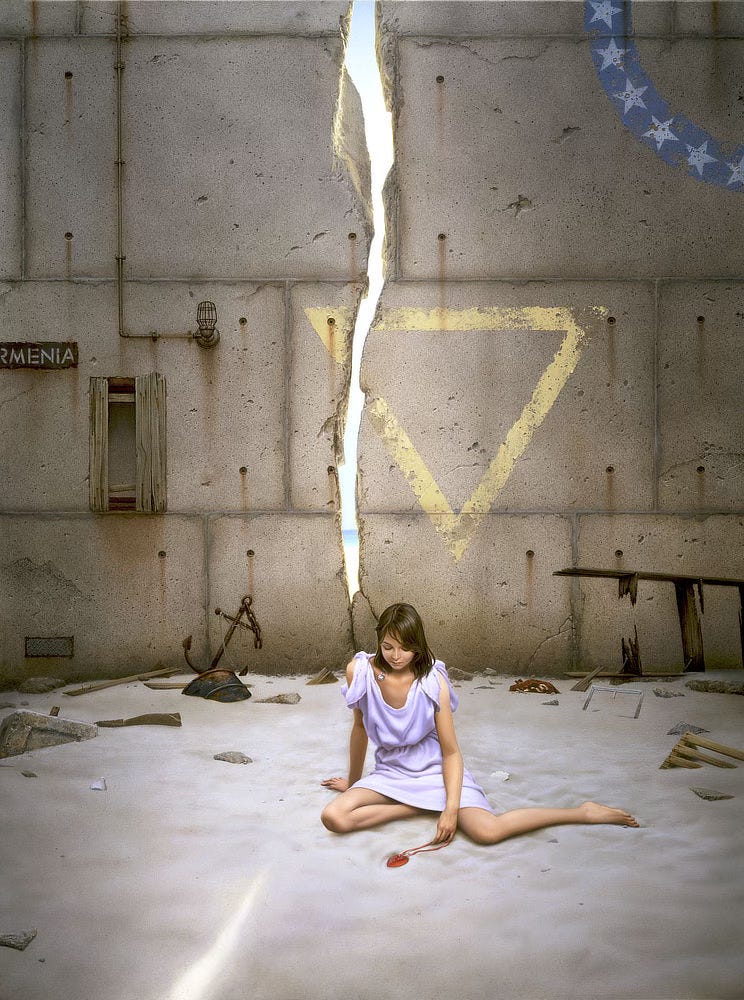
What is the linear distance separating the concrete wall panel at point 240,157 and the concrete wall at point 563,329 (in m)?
0.47

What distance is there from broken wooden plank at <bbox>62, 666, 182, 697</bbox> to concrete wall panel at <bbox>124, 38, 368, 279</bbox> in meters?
2.61

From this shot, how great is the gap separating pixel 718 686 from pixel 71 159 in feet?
17.4

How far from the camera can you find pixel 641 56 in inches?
226

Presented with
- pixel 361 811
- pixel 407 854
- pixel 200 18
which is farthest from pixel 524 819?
pixel 200 18

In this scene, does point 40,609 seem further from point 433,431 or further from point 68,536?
point 433,431

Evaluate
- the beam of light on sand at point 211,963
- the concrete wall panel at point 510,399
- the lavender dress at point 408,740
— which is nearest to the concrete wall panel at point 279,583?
the concrete wall panel at point 510,399

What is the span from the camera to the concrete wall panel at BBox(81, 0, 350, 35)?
579cm

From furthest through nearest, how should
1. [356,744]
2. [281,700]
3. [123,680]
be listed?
[123,680] → [281,700] → [356,744]

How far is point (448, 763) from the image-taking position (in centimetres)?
318

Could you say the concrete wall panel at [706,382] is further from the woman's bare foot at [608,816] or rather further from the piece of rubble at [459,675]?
the woman's bare foot at [608,816]

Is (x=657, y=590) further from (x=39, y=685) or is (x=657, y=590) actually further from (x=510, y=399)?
(x=39, y=685)

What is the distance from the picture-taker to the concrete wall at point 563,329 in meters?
5.72

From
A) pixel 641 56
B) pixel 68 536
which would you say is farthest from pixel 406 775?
pixel 641 56

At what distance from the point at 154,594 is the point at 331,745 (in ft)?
6.58
